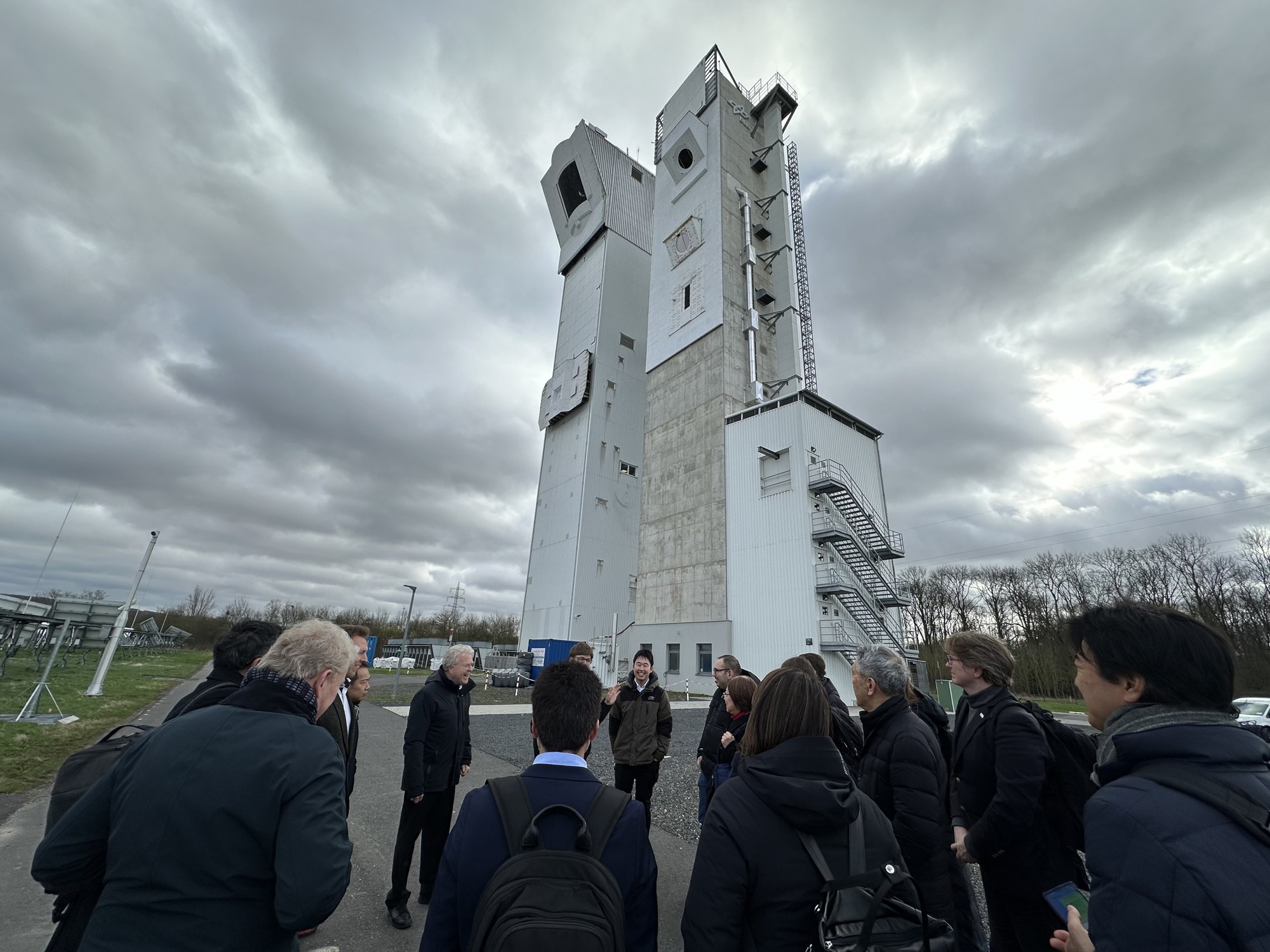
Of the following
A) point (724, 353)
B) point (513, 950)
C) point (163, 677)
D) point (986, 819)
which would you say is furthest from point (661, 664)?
point (513, 950)

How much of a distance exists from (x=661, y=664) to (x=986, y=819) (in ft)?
74.7

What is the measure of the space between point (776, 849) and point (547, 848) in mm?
736

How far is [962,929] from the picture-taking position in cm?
310

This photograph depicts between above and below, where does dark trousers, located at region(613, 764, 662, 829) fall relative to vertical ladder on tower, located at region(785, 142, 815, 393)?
below

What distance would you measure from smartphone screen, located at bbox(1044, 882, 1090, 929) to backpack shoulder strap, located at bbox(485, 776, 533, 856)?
1905 millimetres

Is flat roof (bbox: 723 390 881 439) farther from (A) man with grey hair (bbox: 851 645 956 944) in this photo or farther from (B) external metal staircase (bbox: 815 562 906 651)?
(A) man with grey hair (bbox: 851 645 956 944)

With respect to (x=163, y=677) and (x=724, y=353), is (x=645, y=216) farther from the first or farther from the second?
(x=163, y=677)

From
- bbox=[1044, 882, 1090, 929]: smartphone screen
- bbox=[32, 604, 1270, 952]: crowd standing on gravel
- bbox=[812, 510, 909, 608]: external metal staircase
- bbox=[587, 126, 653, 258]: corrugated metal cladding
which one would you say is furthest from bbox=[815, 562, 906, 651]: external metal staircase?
bbox=[587, 126, 653, 258]: corrugated metal cladding

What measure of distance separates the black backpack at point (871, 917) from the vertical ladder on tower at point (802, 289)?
26.9 m

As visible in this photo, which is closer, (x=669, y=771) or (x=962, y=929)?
(x=962, y=929)

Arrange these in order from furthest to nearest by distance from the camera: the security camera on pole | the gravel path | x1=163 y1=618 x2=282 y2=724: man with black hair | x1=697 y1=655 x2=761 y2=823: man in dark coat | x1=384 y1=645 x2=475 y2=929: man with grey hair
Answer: the security camera on pole < the gravel path < x1=697 y1=655 x2=761 y2=823: man in dark coat < x1=384 y1=645 x2=475 y2=929: man with grey hair < x1=163 y1=618 x2=282 y2=724: man with black hair

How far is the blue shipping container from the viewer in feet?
80.0

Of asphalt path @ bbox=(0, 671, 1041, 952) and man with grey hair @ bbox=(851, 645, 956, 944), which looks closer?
man with grey hair @ bbox=(851, 645, 956, 944)

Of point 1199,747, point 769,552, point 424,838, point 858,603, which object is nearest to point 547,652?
point 769,552
